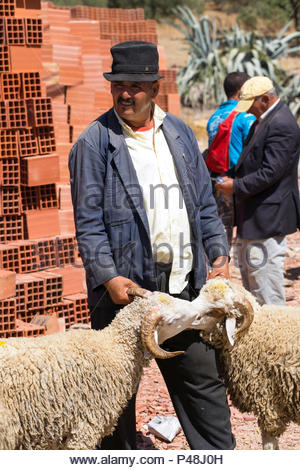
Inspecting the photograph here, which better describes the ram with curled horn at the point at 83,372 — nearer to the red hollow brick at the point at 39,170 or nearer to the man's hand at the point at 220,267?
the man's hand at the point at 220,267

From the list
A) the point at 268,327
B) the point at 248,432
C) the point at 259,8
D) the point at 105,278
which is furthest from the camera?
the point at 259,8

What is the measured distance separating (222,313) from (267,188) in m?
2.52

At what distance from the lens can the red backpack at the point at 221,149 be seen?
6543 mm

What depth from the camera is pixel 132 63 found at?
3.52m

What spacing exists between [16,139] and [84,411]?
12.4ft

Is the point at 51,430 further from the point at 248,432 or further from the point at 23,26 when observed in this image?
the point at 23,26

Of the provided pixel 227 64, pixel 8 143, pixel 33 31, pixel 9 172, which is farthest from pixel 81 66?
pixel 227 64

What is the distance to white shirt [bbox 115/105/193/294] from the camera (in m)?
3.60

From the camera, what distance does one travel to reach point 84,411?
3439 millimetres

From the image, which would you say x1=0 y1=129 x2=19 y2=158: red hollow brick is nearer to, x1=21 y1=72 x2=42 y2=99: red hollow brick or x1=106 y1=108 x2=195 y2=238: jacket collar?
x1=21 y1=72 x2=42 y2=99: red hollow brick

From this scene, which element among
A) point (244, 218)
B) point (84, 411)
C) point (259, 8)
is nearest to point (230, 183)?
point (244, 218)

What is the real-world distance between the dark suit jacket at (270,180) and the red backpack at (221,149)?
1.50 ft

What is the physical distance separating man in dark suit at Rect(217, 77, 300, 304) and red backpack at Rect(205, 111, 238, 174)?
0.47 metres

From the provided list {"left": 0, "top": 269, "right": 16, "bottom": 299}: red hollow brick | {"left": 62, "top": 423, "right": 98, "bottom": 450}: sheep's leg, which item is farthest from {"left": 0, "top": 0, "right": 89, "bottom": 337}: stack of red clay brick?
{"left": 62, "top": 423, "right": 98, "bottom": 450}: sheep's leg
